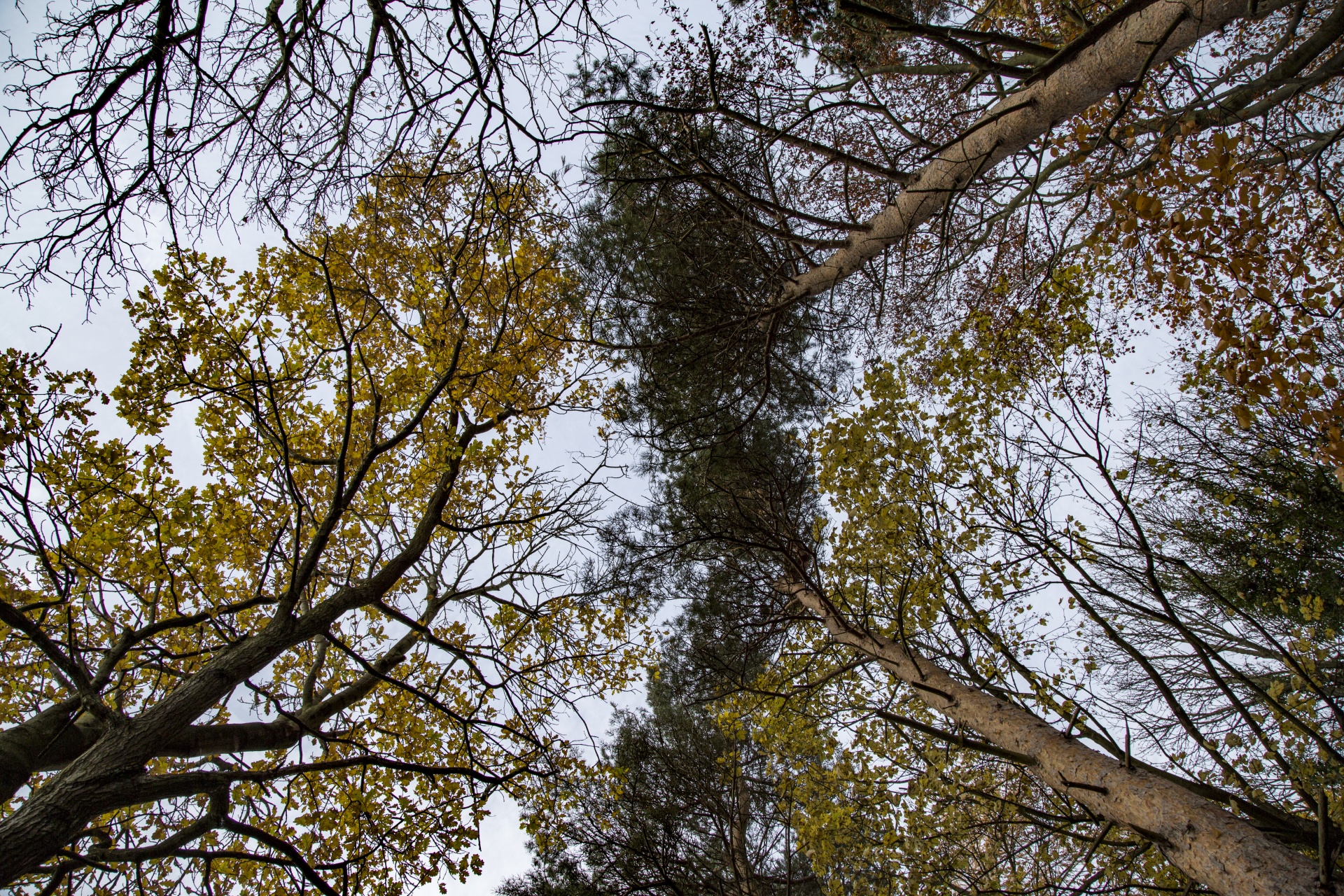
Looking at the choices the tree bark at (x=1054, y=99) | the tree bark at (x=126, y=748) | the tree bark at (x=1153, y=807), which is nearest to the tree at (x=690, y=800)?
the tree bark at (x=1153, y=807)

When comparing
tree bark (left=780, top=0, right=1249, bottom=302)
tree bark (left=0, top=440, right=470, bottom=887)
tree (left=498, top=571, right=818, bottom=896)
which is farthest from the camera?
tree (left=498, top=571, right=818, bottom=896)

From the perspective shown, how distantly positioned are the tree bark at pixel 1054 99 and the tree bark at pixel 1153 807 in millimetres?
2828

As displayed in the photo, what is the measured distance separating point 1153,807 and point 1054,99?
12.4 feet

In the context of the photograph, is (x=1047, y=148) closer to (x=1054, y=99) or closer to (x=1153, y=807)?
(x=1054, y=99)

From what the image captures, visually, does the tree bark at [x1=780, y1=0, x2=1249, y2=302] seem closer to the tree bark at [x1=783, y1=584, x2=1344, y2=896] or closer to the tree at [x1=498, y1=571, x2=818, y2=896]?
the tree bark at [x1=783, y1=584, x2=1344, y2=896]

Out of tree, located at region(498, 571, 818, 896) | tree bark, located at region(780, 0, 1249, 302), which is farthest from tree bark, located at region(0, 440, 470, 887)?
tree bark, located at region(780, 0, 1249, 302)

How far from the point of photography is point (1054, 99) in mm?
3365

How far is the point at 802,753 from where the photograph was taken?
5.96 m

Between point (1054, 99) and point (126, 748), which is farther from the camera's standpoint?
point (1054, 99)

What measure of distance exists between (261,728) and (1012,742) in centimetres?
510

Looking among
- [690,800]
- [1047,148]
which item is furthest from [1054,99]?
[690,800]

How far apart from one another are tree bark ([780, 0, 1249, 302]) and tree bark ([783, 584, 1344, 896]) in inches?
111

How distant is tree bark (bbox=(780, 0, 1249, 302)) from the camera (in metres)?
2.99

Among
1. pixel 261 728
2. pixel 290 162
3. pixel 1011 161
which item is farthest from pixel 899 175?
pixel 261 728
